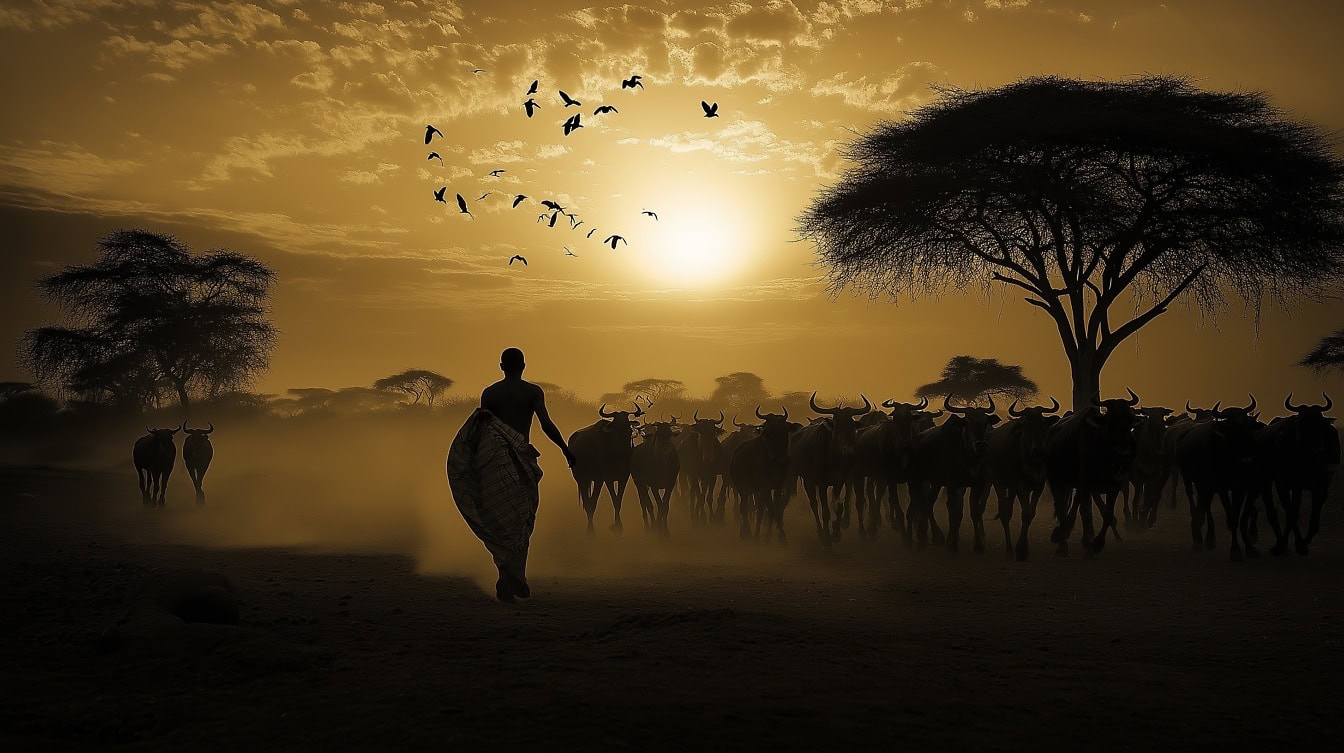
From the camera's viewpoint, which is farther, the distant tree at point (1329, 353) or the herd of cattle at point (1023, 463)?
the distant tree at point (1329, 353)

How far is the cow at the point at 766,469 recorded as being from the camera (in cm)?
1886

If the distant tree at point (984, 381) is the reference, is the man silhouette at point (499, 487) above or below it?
below

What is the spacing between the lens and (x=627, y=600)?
1139 centimetres

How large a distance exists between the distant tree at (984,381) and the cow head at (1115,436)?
38903 millimetres

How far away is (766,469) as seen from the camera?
19.3 meters

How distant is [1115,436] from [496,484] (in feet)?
29.5

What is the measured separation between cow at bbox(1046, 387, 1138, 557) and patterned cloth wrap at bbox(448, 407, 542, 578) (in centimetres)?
839

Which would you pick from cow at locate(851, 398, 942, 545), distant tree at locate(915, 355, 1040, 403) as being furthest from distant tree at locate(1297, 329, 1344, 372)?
cow at locate(851, 398, 942, 545)

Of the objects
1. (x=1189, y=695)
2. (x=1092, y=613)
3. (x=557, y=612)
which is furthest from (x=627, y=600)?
(x=1189, y=695)

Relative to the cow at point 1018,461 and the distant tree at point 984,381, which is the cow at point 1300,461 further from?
the distant tree at point 984,381

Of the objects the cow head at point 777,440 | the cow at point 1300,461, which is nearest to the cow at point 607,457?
the cow head at point 777,440

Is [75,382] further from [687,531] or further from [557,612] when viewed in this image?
[557,612]

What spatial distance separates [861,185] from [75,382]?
39.9m

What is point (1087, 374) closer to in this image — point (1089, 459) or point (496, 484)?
point (1089, 459)
